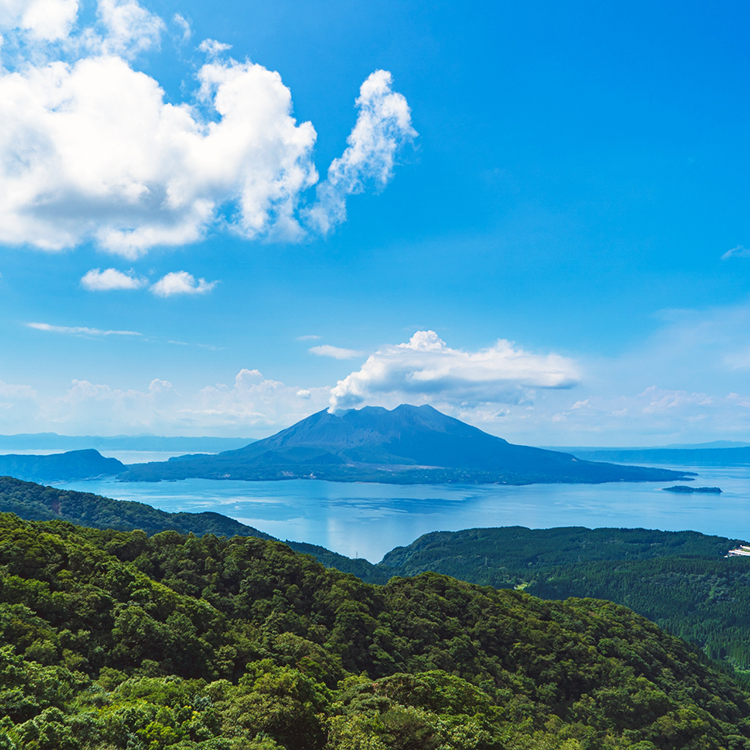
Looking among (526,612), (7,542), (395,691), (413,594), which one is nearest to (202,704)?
(395,691)

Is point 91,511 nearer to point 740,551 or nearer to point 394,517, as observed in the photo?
point 394,517

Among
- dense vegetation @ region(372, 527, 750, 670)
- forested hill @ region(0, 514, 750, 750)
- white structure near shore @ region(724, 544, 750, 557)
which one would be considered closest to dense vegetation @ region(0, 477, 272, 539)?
dense vegetation @ region(372, 527, 750, 670)

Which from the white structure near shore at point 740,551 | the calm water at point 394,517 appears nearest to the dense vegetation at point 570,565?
the white structure near shore at point 740,551

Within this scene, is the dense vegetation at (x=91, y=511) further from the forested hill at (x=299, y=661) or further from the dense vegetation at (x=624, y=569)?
the forested hill at (x=299, y=661)

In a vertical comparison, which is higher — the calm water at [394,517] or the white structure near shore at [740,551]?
the white structure near shore at [740,551]

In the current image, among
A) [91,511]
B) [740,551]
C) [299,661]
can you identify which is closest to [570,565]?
[740,551]

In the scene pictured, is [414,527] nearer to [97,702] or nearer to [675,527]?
[675,527]

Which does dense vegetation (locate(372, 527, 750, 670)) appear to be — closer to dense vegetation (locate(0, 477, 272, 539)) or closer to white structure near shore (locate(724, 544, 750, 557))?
white structure near shore (locate(724, 544, 750, 557))

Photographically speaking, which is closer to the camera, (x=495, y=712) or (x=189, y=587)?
(x=495, y=712)
